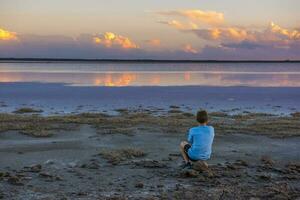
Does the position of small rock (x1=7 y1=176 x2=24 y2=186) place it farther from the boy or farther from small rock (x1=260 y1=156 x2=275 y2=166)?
small rock (x1=260 y1=156 x2=275 y2=166)

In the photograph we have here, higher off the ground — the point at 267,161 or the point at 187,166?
the point at 187,166

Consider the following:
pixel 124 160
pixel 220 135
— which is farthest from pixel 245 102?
pixel 124 160

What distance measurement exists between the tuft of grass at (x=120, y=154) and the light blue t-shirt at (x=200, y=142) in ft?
5.57

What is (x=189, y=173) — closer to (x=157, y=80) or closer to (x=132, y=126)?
(x=132, y=126)

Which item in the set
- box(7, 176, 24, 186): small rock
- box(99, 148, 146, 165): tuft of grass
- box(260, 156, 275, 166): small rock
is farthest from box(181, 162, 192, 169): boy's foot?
box(7, 176, 24, 186): small rock

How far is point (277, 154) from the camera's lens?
11.7m

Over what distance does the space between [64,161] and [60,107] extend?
1579 centimetres

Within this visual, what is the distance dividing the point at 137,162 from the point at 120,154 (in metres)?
Answer: 0.84

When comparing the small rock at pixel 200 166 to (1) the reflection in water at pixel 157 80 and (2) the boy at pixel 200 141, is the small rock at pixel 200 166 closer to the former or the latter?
(2) the boy at pixel 200 141

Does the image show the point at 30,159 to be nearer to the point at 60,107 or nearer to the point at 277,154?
the point at 277,154

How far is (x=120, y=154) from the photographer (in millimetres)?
10914

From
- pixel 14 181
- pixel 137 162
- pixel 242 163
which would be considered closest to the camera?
pixel 14 181

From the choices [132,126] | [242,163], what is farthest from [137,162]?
[132,126]

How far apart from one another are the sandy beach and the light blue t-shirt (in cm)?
36
